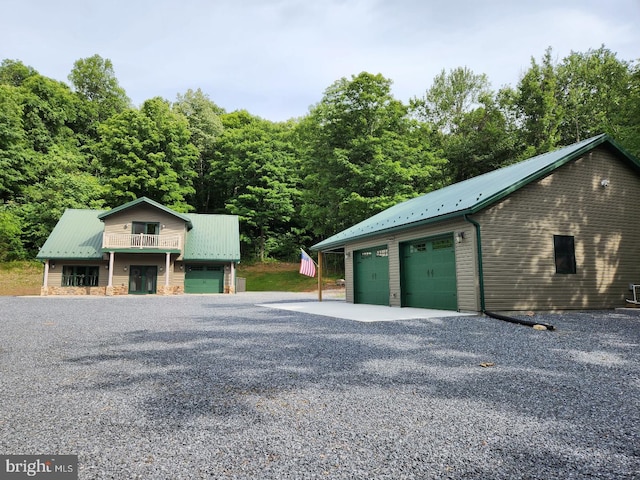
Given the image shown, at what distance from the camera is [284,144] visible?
119ft

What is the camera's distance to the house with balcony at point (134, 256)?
22516 mm

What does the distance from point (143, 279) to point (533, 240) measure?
2151cm

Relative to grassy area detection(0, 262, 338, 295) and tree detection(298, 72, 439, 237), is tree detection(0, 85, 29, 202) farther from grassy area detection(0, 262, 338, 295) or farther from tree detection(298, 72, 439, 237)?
tree detection(298, 72, 439, 237)

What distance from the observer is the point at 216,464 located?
2148 millimetres

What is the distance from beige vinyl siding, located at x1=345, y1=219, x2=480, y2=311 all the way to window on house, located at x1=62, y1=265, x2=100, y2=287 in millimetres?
18884

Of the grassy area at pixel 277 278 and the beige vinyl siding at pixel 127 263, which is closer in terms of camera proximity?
the beige vinyl siding at pixel 127 263

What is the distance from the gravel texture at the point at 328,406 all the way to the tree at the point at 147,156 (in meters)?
28.8

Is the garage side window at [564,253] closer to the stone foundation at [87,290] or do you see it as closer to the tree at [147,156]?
the stone foundation at [87,290]

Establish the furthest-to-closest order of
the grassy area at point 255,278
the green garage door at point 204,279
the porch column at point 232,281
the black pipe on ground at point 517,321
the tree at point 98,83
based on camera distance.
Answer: the tree at point 98,83 < the porch column at point 232,281 < the green garage door at point 204,279 < the grassy area at point 255,278 < the black pipe on ground at point 517,321

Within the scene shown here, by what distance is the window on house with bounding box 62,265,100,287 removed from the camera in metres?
22.9

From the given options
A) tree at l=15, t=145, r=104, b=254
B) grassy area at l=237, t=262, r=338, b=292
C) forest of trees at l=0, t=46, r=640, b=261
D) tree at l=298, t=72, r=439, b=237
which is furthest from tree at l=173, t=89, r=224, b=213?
tree at l=298, t=72, r=439, b=237

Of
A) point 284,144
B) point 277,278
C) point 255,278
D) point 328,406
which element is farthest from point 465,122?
point 328,406

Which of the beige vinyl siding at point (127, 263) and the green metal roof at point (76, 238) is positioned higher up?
the green metal roof at point (76, 238)

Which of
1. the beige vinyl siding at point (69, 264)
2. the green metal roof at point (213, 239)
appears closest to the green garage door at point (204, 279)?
the green metal roof at point (213, 239)
